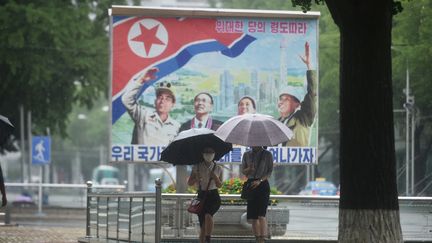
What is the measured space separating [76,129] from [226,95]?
84448 millimetres

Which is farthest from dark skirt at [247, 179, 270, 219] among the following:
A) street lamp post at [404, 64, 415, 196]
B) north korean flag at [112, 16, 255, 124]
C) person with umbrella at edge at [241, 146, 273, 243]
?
street lamp post at [404, 64, 415, 196]

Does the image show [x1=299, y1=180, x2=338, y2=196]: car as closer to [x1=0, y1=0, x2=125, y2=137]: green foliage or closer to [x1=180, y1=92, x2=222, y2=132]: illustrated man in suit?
[x1=0, y1=0, x2=125, y2=137]: green foliage

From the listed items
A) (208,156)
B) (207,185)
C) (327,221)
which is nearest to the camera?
(207,185)

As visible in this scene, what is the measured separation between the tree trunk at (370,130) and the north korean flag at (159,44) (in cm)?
879

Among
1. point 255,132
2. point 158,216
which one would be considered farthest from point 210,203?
point 255,132

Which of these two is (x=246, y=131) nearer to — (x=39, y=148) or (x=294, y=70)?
(x=294, y=70)

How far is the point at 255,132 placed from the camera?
53.0 ft

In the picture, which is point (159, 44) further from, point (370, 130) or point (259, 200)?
point (370, 130)

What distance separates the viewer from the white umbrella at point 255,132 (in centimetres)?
1602

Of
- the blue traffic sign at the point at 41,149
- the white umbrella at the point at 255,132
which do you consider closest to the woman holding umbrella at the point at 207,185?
the white umbrella at the point at 255,132

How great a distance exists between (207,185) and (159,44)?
577 centimetres

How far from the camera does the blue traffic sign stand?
4134cm

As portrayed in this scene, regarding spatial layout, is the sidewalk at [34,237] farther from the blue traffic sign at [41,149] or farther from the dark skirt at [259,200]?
the blue traffic sign at [41,149]

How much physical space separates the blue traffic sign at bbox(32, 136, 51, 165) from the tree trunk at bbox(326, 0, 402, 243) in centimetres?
2992
